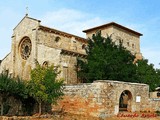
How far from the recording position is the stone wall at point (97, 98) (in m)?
21.7

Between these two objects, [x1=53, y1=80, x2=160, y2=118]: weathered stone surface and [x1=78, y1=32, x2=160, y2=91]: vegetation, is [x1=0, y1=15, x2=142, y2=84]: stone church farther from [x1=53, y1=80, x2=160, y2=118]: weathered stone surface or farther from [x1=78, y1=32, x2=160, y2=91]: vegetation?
[x1=53, y1=80, x2=160, y2=118]: weathered stone surface

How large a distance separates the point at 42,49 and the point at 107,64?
29.7ft

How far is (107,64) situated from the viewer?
27781 mm

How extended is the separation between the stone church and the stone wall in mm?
6366

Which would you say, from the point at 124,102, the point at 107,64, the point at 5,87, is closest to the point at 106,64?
the point at 107,64

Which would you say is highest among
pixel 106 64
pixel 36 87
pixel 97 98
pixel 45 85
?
pixel 106 64

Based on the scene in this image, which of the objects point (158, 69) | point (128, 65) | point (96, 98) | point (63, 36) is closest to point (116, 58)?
point (128, 65)

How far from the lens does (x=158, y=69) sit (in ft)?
136

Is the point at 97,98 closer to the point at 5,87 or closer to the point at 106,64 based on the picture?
the point at 106,64

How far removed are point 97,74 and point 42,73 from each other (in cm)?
834

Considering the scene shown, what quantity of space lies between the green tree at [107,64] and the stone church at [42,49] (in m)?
1.84

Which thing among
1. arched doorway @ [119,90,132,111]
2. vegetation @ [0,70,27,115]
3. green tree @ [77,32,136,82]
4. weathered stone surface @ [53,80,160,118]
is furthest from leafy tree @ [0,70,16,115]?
arched doorway @ [119,90,132,111]

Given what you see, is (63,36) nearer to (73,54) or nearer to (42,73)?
(73,54)

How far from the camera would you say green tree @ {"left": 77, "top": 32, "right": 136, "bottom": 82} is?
2789 cm
